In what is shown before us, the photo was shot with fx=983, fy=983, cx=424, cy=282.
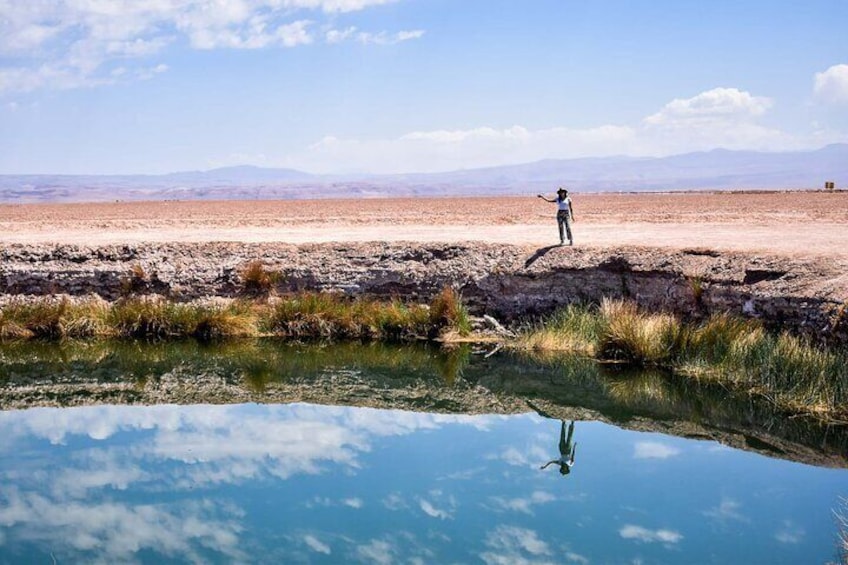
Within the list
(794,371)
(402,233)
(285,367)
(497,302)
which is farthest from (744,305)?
(402,233)

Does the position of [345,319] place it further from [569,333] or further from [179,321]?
[569,333]

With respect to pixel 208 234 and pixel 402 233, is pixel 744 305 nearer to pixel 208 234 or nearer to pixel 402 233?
pixel 402 233

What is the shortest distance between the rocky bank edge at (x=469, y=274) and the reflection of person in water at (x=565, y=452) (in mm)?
4854

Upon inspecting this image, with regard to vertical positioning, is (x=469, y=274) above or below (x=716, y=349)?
above

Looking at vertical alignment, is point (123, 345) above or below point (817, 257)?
below

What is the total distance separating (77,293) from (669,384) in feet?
49.6

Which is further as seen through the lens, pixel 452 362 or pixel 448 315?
pixel 448 315

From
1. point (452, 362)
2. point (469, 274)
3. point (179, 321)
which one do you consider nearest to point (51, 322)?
point (179, 321)

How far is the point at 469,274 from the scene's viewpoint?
925 inches

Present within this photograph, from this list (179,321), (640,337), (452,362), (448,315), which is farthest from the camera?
(179,321)

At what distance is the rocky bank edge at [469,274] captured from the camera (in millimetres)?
19344

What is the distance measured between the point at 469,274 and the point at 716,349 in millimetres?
7052

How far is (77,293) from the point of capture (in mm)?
25016

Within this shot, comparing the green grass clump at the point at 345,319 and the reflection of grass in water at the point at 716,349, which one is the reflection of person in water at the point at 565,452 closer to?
the reflection of grass in water at the point at 716,349
